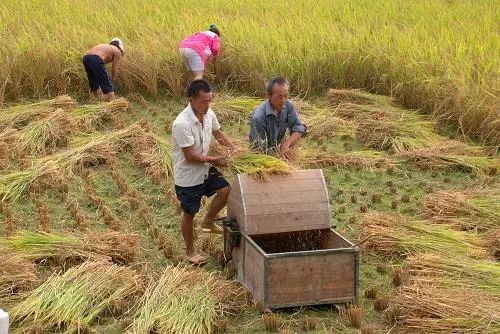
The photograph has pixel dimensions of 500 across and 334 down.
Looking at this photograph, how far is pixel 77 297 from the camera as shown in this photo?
418 centimetres

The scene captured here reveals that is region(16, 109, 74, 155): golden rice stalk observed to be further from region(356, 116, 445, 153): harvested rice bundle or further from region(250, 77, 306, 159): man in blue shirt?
region(356, 116, 445, 153): harvested rice bundle

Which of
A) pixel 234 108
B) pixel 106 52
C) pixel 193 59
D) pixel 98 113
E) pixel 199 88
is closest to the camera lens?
pixel 199 88

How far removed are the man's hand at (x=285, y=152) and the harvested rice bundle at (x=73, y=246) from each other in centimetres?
105

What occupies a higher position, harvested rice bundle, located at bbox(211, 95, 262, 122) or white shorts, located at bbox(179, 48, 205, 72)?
white shorts, located at bbox(179, 48, 205, 72)

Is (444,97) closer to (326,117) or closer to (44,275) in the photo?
(326,117)

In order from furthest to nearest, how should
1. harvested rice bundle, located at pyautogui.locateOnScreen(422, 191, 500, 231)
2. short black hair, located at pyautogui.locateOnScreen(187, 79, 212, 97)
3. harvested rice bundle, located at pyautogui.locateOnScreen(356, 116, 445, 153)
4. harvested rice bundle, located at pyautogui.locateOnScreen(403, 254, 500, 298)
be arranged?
Result: harvested rice bundle, located at pyautogui.locateOnScreen(356, 116, 445, 153) < harvested rice bundle, located at pyautogui.locateOnScreen(422, 191, 500, 231) < short black hair, located at pyautogui.locateOnScreen(187, 79, 212, 97) < harvested rice bundle, located at pyautogui.locateOnScreen(403, 254, 500, 298)

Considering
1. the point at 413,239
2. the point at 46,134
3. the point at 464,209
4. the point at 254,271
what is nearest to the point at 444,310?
the point at 254,271

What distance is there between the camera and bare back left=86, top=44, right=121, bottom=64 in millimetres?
9011

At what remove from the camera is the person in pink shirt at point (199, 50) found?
917 cm

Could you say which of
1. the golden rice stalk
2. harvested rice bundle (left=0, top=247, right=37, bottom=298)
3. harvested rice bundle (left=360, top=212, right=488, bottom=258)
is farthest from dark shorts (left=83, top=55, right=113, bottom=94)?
harvested rice bundle (left=0, top=247, right=37, bottom=298)

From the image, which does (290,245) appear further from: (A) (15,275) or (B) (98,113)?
(B) (98,113)

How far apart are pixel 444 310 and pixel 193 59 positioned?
230 inches

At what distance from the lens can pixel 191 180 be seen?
490cm

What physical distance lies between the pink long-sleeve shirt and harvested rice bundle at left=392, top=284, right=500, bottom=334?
17.7 ft
